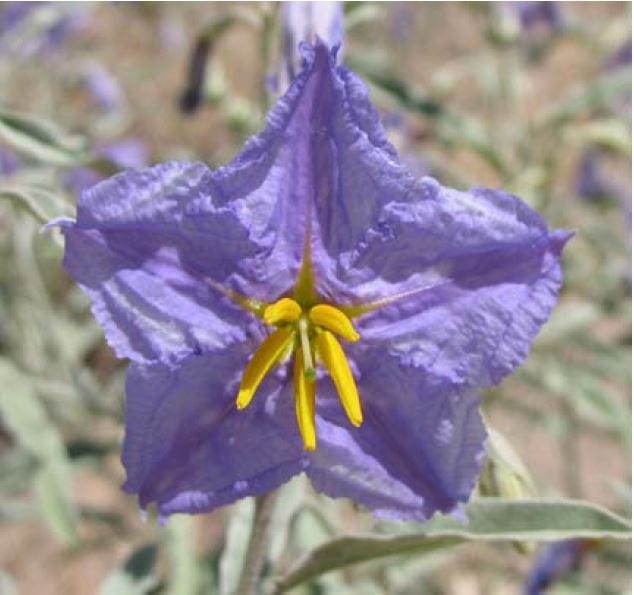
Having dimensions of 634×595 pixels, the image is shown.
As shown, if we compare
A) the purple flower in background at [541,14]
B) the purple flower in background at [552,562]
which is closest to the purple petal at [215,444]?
the purple flower in background at [552,562]

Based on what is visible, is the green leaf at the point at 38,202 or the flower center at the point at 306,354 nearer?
the flower center at the point at 306,354

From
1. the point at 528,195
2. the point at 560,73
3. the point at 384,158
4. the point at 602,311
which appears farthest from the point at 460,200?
the point at 560,73

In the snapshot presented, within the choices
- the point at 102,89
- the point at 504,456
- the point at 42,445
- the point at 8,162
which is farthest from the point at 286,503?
the point at 102,89

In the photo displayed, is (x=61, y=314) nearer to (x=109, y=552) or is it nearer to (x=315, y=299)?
(x=109, y=552)

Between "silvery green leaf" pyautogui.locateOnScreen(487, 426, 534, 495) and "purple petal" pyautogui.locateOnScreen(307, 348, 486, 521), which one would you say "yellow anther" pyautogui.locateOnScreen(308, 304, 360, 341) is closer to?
"purple petal" pyautogui.locateOnScreen(307, 348, 486, 521)

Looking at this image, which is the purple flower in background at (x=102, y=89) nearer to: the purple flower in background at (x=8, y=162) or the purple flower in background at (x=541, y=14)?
the purple flower in background at (x=8, y=162)

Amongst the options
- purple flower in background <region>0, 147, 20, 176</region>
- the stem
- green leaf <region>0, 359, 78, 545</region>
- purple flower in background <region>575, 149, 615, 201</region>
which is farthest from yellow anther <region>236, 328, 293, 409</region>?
purple flower in background <region>575, 149, 615, 201</region>

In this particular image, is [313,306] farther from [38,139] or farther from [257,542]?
[38,139]
